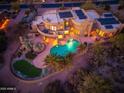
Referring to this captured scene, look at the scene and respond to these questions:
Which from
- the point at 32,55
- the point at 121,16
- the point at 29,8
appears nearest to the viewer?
the point at 32,55

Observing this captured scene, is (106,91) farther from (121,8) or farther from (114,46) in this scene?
(121,8)

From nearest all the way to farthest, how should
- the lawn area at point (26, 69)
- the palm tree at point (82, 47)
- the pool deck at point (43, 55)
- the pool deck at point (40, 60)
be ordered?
the lawn area at point (26, 69), the pool deck at point (40, 60), the pool deck at point (43, 55), the palm tree at point (82, 47)

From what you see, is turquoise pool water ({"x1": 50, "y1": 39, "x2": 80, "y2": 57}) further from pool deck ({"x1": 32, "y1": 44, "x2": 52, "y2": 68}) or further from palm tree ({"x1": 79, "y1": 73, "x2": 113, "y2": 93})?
palm tree ({"x1": 79, "y1": 73, "x2": 113, "y2": 93})

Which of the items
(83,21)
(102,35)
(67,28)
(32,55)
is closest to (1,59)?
(32,55)

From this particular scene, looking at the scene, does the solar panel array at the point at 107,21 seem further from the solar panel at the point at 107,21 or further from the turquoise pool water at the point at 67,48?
the turquoise pool water at the point at 67,48

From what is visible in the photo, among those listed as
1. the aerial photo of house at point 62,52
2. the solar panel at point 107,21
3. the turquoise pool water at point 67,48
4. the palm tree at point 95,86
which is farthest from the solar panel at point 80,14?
the palm tree at point 95,86

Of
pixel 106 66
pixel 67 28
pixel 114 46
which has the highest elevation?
pixel 67 28

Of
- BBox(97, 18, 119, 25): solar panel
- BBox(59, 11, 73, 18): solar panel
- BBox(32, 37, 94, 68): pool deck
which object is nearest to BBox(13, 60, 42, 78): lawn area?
BBox(32, 37, 94, 68): pool deck
